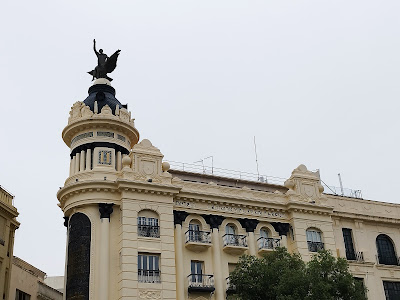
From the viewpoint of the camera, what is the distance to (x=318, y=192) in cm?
4503

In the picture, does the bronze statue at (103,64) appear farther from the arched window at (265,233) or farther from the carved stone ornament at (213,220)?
the arched window at (265,233)

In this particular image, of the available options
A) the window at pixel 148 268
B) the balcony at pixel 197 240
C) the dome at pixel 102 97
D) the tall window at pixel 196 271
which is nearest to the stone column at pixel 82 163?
the dome at pixel 102 97

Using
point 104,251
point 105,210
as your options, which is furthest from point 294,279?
point 105,210

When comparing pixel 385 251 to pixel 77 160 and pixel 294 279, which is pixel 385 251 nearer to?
pixel 294 279

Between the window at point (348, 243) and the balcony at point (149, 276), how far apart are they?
15.9 meters

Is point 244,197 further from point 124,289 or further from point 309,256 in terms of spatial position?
point 124,289

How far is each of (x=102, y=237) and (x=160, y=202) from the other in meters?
4.58

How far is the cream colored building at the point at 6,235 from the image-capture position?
3803 cm

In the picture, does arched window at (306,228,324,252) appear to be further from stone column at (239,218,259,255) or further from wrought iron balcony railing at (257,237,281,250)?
stone column at (239,218,259,255)

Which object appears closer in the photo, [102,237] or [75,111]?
[102,237]

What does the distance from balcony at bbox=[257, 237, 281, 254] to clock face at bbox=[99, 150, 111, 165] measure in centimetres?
1213

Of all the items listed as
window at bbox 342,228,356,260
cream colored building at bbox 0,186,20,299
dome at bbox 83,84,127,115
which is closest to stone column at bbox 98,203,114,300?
cream colored building at bbox 0,186,20,299

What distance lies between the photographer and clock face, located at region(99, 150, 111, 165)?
4028 centimetres

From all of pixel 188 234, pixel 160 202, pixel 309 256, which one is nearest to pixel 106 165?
pixel 160 202
